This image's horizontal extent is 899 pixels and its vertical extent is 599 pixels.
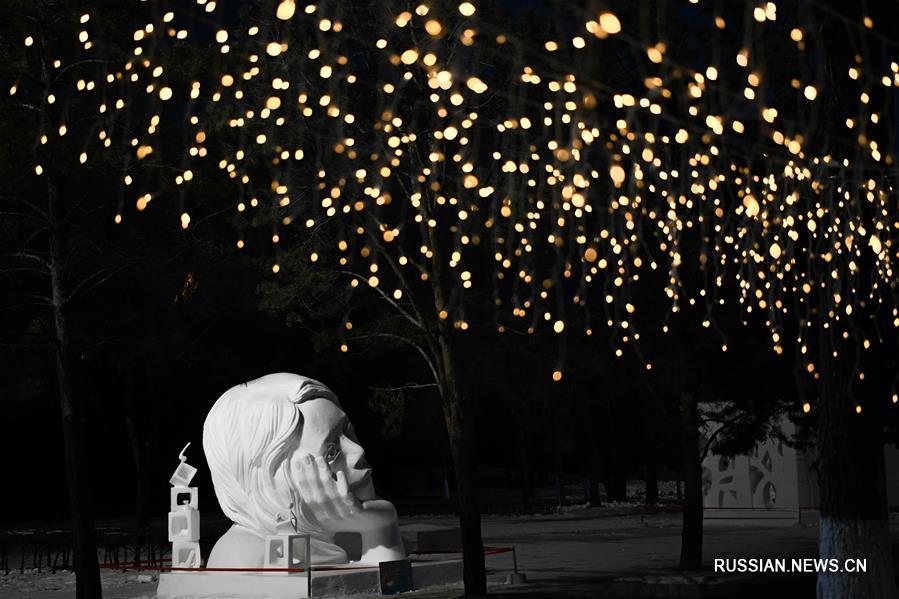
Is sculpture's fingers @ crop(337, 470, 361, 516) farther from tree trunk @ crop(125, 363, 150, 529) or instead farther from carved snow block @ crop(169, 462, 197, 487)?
tree trunk @ crop(125, 363, 150, 529)

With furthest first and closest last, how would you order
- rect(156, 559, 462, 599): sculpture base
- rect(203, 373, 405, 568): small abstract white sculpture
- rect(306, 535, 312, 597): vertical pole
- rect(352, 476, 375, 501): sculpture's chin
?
rect(352, 476, 375, 501): sculpture's chin < rect(203, 373, 405, 568): small abstract white sculpture < rect(156, 559, 462, 599): sculpture base < rect(306, 535, 312, 597): vertical pole

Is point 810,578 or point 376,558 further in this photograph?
point 376,558

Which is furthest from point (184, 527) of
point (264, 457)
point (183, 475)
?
point (264, 457)

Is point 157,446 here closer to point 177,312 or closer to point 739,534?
point 177,312

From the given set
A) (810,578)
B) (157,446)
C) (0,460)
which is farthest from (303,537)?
(0,460)

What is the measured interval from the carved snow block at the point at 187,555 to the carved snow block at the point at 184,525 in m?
0.09

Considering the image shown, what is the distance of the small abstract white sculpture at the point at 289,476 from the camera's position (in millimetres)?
17172

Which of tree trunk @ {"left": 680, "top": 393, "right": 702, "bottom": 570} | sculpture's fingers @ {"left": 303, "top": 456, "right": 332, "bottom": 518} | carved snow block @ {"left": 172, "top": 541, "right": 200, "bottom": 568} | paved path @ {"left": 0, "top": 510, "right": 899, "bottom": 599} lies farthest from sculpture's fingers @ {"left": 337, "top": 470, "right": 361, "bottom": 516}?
tree trunk @ {"left": 680, "top": 393, "right": 702, "bottom": 570}

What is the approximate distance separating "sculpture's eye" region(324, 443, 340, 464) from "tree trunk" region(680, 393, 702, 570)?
5.23m

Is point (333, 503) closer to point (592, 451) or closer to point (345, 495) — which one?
point (345, 495)

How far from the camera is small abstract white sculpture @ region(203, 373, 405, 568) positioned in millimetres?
17172

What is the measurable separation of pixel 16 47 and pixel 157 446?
2689 cm

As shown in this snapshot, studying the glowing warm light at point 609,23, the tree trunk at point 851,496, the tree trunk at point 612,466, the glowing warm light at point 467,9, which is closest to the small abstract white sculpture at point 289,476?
the tree trunk at point 851,496

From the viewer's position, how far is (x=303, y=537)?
16.6 meters
